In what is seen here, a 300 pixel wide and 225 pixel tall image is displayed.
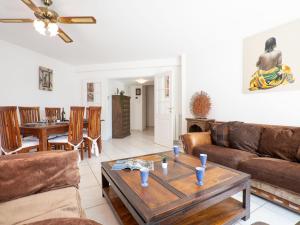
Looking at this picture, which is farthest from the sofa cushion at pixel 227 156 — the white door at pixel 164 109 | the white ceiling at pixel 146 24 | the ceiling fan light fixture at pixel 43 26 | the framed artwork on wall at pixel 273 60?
the ceiling fan light fixture at pixel 43 26

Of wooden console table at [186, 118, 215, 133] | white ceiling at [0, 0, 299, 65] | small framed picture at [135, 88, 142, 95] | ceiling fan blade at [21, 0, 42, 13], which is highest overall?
white ceiling at [0, 0, 299, 65]

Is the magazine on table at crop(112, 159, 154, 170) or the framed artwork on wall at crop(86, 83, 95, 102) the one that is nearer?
the magazine on table at crop(112, 159, 154, 170)

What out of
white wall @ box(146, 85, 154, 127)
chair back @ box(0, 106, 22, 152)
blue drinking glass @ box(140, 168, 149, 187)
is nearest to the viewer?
blue drinking glass @ box(140, 168, 149, 187)

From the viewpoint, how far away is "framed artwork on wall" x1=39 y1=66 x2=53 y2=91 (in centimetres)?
425

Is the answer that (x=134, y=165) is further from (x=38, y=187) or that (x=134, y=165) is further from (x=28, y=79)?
(x=28, y=79)

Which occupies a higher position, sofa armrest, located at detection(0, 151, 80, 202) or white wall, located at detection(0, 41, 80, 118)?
white wall, located at detection(0, 41, 80, 118)

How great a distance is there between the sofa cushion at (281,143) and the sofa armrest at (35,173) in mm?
2368

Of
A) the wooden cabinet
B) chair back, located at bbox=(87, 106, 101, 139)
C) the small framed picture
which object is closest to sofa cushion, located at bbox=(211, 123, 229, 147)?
chair back, located at bbox=(87, 106, 101, 139)

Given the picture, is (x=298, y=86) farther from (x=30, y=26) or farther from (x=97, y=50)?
(x=30, y=26)

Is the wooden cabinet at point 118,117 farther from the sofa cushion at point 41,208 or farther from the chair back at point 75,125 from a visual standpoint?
the sofa cushion at point 41,208

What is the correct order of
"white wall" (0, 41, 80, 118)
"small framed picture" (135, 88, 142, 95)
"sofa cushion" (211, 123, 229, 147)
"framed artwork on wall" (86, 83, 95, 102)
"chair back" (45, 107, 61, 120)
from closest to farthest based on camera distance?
"sofa cushion" (211, 123, 229, 147), "white wall" (0, 41, 80, 118), "chair back" (45, 107, 61, 120), "framed artwork on wall" (86, 83, 95, 102), "small framed picture" (135, 88, 142, 95)

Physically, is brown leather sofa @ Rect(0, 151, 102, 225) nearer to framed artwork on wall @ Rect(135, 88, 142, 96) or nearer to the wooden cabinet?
the wooden cabinet

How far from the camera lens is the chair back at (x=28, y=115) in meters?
3.29

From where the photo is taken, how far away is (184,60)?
166 inches
